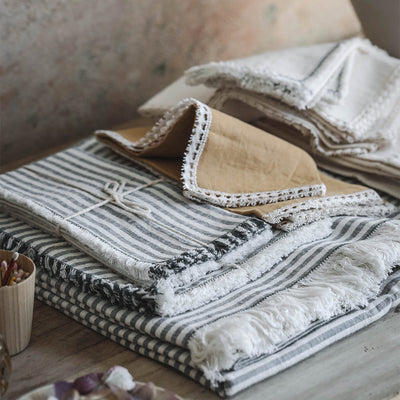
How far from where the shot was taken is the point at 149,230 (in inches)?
33.8

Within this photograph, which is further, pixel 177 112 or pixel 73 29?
pixel 73 29

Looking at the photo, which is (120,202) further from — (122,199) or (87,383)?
(87,383)

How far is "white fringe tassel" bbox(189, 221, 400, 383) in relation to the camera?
0.67 metres

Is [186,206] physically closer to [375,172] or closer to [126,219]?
[126,219]

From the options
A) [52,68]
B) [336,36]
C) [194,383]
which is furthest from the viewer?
[336,36]

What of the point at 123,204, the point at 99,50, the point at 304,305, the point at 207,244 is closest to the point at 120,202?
the point at 123,204

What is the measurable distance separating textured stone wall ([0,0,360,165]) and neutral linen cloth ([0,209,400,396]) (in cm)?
40

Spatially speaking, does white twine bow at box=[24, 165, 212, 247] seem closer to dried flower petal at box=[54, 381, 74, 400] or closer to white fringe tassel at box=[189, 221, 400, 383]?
white fringe tassel at box=[189, 221, 400, 383]

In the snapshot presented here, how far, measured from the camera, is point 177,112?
3.20 ft

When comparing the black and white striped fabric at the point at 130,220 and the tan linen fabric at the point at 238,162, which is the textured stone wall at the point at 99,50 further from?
the tan linen fabric at the point at 238,162

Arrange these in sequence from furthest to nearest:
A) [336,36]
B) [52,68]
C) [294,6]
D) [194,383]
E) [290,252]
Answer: [336,36]
[294,6]
[52,68]
[290,252]
[194,383]

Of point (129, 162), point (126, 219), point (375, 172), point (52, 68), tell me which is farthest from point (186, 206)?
point (52, 68)

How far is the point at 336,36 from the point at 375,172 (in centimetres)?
82

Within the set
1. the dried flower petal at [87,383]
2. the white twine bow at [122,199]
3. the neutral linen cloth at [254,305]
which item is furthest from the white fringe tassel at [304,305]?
the white twine bow at [122,199]
